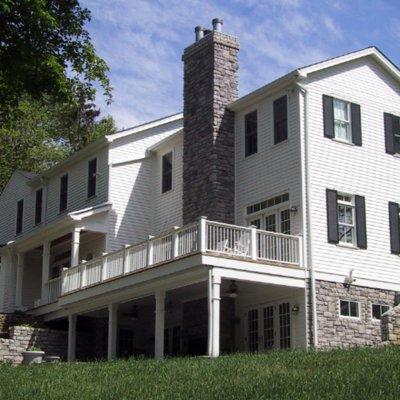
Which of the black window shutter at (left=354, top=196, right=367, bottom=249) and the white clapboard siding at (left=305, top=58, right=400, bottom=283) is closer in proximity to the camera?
the white clapboard siding at (left=305, top=58, right=400, bottom=283)

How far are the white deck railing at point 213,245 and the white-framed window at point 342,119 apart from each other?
12.9 ft

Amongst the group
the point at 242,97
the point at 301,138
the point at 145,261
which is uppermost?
the point at 242,97

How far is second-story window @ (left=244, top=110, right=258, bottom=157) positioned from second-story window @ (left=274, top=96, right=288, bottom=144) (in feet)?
3.15

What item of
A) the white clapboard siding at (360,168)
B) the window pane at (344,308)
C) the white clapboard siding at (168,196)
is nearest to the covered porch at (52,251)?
the white clapboard siding at (168,196)

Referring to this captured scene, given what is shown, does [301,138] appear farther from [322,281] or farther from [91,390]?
[91,390]

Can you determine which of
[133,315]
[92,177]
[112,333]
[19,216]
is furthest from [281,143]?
[19,216]

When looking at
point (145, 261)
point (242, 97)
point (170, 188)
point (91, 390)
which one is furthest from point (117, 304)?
point (91, 390)

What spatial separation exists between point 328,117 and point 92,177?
1112 cm

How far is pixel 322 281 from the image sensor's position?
23.6m

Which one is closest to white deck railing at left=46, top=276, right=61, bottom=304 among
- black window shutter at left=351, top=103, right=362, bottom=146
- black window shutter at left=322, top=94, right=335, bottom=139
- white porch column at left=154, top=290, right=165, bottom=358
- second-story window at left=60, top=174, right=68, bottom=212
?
second-story window at left=60, top=174, right=68, bottom=212

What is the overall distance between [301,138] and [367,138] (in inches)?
109

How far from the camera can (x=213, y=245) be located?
72.8 feet

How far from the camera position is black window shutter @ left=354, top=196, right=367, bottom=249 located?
24.6m

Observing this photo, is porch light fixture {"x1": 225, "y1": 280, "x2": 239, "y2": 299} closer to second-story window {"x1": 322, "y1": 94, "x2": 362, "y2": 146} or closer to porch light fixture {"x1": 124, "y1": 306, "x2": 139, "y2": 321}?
porch light fixture {"x1": 124, "y1": 306, "x2": 139, "y2": 321}
